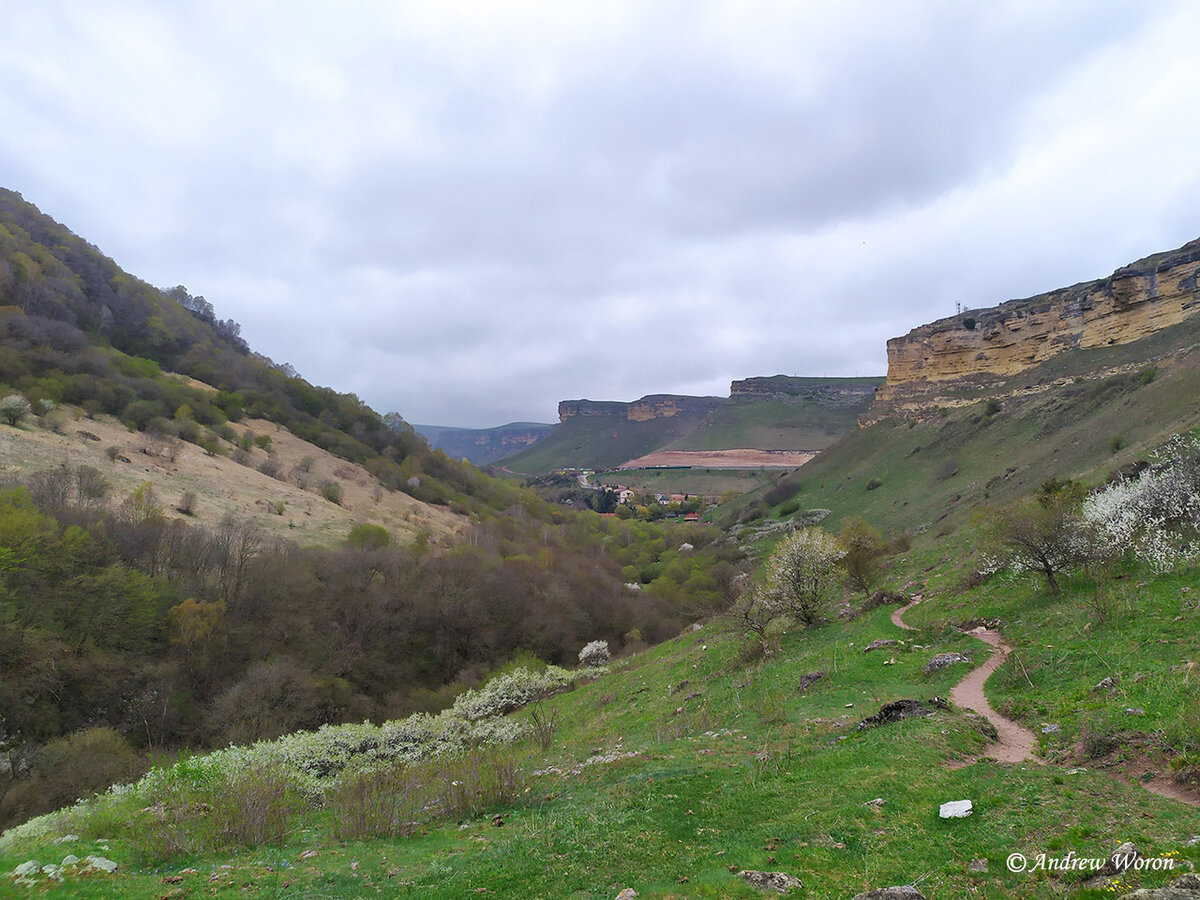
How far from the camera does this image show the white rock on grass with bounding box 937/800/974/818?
6855 millimetres

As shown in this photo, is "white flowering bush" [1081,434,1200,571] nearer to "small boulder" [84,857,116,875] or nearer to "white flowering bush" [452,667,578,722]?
"small boulder" [84,857,116,875]

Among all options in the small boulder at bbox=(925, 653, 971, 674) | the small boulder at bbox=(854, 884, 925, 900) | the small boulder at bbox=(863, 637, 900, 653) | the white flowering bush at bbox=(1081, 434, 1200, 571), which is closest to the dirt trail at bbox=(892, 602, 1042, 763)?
the small boulder at bbox=(925, 653, 971, 674)

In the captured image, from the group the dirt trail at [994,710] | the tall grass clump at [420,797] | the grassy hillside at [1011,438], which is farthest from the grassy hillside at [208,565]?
the dirt trail at [994,710]

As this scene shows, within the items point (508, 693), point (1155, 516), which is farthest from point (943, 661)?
point (508, 693)

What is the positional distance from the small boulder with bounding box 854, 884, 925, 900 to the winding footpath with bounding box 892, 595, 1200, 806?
12.6 ft

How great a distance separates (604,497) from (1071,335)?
247 feet

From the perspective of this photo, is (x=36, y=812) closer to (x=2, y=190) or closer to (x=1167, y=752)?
(x=1167, y=752)

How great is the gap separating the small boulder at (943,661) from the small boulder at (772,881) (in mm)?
9846

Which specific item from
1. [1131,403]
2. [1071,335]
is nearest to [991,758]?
[1131,403]

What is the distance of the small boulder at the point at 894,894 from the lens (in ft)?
17.1

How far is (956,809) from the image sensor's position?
6.93 m

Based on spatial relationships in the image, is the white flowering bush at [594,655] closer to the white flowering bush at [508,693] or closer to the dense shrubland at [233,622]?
the dense shrubland at [233,622]

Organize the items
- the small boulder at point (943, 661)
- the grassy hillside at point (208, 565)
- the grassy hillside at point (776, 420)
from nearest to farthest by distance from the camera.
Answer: the small boulder at point (943, 661) → the grassy hillside at point (208, 565) → the grassy hillside at point (776, 420)

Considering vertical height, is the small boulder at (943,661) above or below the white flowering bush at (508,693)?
above
